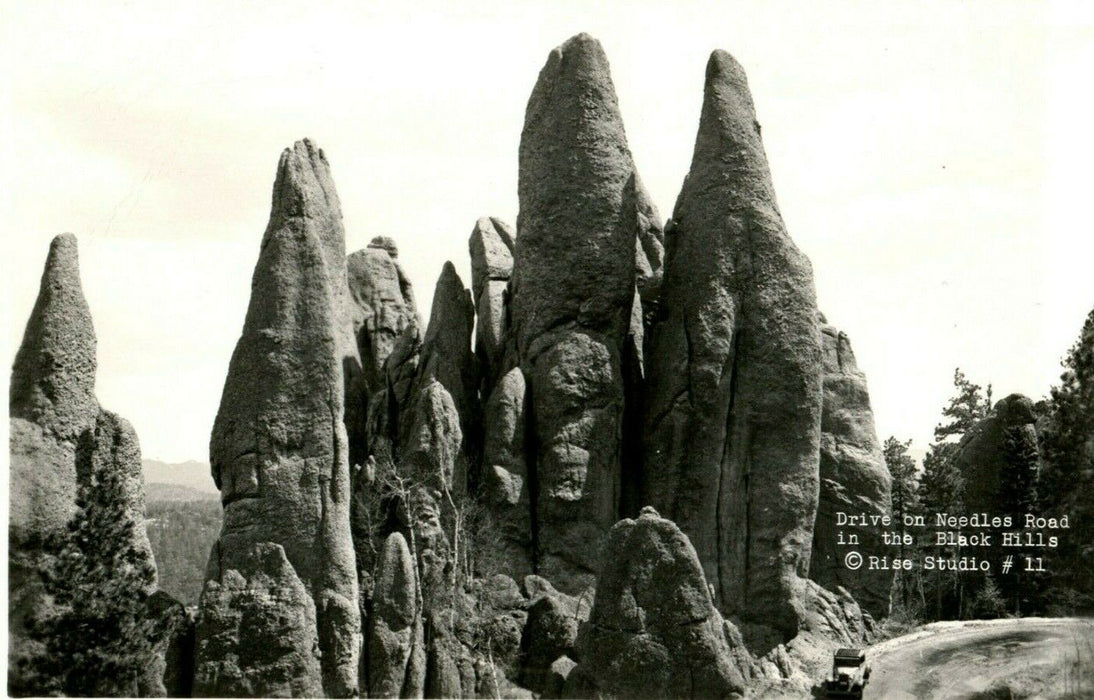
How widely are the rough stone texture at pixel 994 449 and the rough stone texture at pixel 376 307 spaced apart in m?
11.1

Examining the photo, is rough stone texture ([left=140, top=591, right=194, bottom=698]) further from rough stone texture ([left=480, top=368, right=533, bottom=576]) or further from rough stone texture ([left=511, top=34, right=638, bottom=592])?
rough stone texture ([left=511, top=34, right=638, bottom=592])

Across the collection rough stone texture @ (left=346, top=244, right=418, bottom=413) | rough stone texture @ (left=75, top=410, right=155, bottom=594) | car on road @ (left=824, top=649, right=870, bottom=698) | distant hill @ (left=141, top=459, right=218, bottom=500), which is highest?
distant hill @ (left=141, top=459, right=218, bottom=500)

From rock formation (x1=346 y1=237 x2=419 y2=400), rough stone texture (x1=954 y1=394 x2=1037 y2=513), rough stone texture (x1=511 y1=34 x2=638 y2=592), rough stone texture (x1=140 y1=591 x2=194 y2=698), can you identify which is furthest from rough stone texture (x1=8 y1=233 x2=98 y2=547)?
rough stone texture (x1=954 y1=394 x2=1037 y2=513)

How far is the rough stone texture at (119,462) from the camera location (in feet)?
88.0

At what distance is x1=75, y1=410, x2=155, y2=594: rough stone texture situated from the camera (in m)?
26.8

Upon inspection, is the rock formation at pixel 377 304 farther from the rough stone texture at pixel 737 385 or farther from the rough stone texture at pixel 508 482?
the rough stone texture at pixel 737 385

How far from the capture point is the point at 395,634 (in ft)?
89.0

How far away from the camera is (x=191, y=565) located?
52.2 m

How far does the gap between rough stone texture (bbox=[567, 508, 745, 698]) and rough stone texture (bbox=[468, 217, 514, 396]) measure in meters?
8.18

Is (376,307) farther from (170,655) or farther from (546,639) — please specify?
(170,655)

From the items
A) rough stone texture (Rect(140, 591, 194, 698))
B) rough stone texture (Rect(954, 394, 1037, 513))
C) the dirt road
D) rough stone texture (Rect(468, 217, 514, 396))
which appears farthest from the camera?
rough stone texture (Rect(954, 394, 1037, 513))

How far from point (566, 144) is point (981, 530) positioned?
1115 cm

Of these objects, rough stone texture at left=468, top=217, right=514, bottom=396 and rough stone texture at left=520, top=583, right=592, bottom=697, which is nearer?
rough stone texture at left=520, top=583, right=592, bottom=697

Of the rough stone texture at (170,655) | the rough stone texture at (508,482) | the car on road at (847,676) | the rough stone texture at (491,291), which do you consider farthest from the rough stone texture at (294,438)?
the car on road at (847,676)
